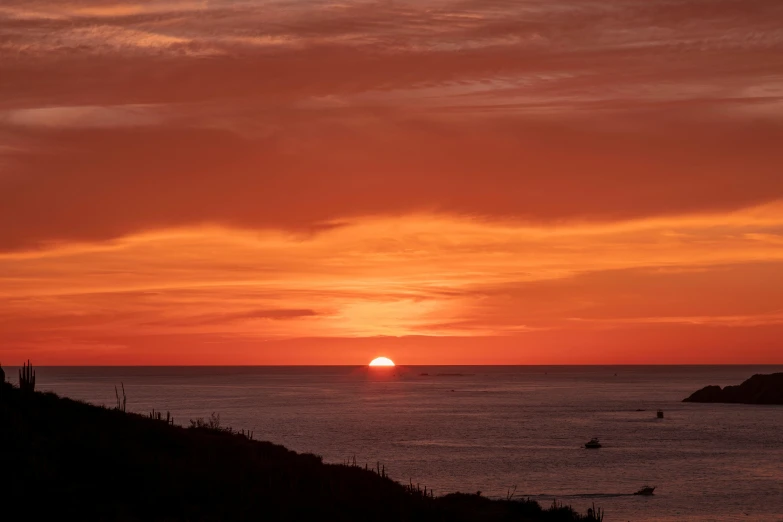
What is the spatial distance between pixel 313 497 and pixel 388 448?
227 ft

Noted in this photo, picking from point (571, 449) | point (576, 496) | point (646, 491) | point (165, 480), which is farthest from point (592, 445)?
point (165, 480)

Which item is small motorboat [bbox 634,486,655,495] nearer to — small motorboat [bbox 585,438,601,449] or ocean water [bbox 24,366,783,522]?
ocean water [bbox 24,366,783,522]

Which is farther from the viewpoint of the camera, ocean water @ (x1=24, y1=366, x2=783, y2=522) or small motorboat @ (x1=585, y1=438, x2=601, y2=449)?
small motorboat @ (x1=585, y1=438, x2=601, y2=449)

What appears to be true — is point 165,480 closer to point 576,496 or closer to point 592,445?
point 576,496

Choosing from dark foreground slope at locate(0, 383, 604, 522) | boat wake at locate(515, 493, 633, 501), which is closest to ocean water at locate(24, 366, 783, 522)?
boat wake at locate(515, 493, 633, 501)

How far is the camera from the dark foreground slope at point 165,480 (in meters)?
39.0

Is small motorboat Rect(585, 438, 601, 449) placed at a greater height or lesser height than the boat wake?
greater

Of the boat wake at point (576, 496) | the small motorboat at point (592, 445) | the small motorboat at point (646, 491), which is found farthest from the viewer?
the small motorboat at point (592, 445)

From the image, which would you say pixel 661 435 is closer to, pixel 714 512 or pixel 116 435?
pixel 714 512

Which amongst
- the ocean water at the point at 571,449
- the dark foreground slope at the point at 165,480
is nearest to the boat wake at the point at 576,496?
the ocean water at the point at 571,449

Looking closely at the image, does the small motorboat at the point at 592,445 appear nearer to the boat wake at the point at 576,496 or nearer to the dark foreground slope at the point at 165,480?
the boat wake at the point at 576,496

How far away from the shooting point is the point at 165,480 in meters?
42.2

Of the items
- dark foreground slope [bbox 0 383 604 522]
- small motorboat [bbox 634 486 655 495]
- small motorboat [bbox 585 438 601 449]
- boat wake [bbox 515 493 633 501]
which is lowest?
boat wake [bbox 515 493 633 501]

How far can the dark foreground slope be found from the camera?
3903 centimetres
